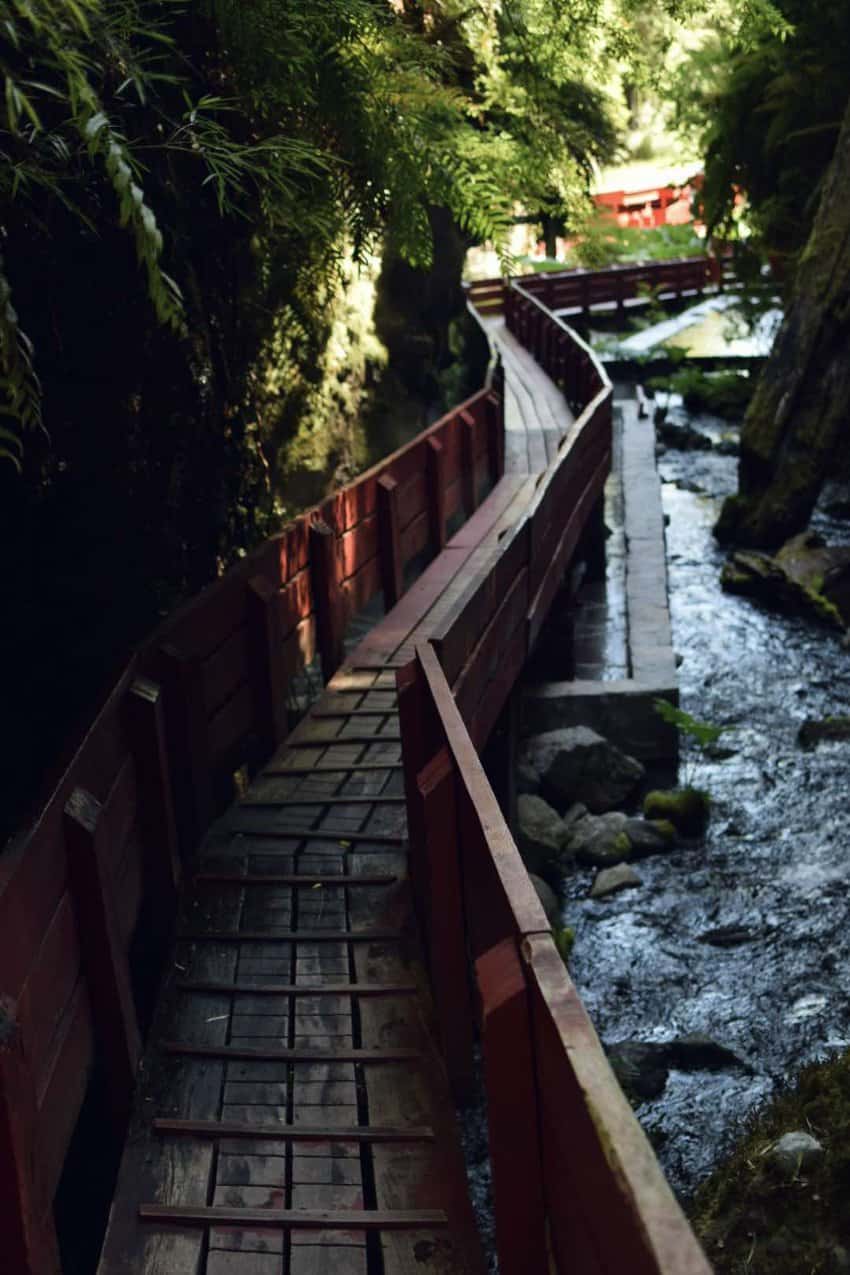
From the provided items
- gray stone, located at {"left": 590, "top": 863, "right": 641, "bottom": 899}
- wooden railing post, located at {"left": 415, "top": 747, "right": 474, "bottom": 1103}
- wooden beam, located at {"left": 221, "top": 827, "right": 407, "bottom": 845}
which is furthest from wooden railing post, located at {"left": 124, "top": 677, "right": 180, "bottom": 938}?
gray stone, located at {"left": 590, "top": 863, "right": 641, "bottom": 899}

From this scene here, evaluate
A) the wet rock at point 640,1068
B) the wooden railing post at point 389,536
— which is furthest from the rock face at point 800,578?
the wet rock at point 640,1068

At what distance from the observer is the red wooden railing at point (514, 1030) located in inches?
74.9

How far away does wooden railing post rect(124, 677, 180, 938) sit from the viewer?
471cm

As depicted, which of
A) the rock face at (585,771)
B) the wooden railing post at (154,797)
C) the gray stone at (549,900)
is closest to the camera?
the wooden railing post at (154,797)

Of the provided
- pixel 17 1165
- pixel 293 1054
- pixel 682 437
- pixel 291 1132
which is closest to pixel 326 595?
pixel 293 1054

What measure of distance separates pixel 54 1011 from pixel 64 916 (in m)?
0.28

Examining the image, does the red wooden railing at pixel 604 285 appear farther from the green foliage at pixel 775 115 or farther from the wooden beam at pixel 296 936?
the wooden beam at pixel 296 936

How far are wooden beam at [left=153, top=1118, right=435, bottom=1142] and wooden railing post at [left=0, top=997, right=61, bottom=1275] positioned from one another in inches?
32.2

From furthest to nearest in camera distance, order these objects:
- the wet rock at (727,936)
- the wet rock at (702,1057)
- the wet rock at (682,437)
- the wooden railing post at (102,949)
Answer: the wet rock at (682,437) < the wet rock at (727,936) < the wet rock at (702,1057) < the wooden railing post at (102,949)

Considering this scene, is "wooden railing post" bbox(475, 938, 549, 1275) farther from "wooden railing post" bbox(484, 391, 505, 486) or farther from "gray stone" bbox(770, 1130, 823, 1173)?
"wooden railing post" bbox(484, 391, 505, 486)

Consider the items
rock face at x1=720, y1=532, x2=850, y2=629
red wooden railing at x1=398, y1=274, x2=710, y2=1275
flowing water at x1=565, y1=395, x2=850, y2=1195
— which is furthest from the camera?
rock face at x1=720, y1=532, x2=850, y2=629

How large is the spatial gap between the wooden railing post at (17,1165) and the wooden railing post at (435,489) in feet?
24.8

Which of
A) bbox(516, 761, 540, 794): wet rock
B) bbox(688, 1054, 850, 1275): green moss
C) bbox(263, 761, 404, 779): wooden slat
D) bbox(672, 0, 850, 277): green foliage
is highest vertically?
bbox(672, 0, 850, 277): green foliage

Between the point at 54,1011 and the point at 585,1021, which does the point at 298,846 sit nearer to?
the point at 54,1011
